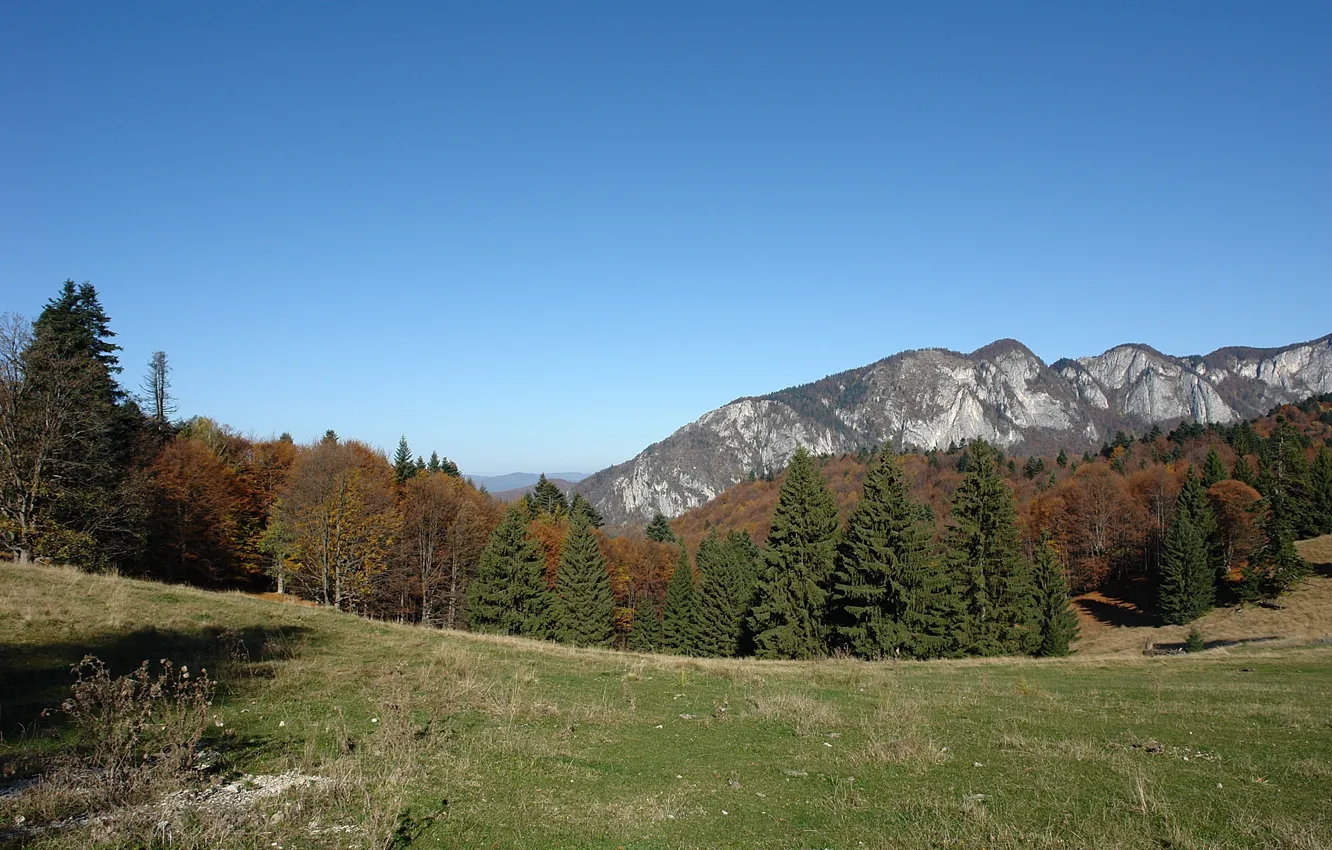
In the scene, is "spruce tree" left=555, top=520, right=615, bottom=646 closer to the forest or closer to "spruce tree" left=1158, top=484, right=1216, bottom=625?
the forest

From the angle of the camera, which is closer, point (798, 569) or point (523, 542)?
point (798, 569)

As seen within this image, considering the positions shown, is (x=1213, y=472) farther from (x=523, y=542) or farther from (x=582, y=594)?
(x=523, y=542)

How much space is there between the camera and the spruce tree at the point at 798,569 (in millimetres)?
35500

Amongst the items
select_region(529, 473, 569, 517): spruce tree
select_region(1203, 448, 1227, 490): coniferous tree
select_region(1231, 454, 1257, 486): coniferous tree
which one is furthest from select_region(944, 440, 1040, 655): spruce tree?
select_region(1231, 454, 1257, 486): coniferous tree

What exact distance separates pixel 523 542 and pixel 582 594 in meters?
5.84

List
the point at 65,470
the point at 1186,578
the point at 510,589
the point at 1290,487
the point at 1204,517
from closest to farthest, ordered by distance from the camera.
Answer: the point at 65,470 → the point at 510,589 → the point at 1186,578 → the point at 1204,517 → the point at 1290,487

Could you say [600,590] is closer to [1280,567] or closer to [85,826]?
[85,826]

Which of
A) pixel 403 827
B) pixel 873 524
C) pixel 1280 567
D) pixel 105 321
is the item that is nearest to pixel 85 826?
pixel 403 827

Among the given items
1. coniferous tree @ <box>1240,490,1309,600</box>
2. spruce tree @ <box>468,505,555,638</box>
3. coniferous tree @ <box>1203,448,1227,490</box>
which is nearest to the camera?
spruce tree @ <box>468,505,555,638</box>

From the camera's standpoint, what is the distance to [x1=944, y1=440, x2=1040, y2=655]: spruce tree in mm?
36156

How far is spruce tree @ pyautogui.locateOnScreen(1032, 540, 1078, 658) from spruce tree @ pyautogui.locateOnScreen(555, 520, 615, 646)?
28804mm

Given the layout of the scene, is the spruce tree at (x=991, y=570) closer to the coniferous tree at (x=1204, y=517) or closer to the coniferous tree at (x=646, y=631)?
the coniferous tree at (x=646, y=631)

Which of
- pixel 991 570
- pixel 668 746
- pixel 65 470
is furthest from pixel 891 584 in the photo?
pixel 65 470

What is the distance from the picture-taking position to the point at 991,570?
121 feet
